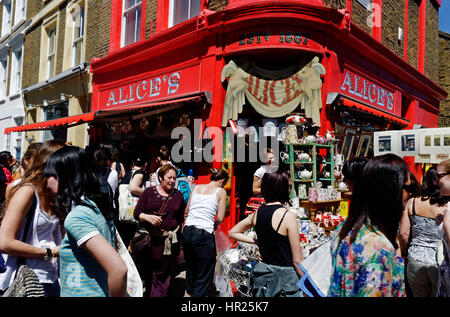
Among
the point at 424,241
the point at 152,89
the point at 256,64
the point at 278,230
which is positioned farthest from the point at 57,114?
the point at 424,241

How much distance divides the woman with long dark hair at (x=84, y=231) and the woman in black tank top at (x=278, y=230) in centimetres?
136

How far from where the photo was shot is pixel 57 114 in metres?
12.8

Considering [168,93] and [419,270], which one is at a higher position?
[168,93]

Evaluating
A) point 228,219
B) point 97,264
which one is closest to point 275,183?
point 97,264

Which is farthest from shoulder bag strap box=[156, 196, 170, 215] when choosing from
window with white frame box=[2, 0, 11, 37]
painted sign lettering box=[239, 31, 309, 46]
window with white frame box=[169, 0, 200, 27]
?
window with white frame box=[2, 0, 11, 37]

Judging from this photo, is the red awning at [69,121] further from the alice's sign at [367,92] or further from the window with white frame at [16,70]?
the window with white frame at [16,70]

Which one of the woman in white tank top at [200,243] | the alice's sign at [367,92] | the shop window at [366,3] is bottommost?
the woman in white tank top at [200,243]

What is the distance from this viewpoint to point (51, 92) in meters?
12.9

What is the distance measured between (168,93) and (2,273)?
6.16m

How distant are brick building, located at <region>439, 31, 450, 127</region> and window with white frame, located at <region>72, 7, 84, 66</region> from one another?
13.9 metres

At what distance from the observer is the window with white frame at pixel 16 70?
1616cm

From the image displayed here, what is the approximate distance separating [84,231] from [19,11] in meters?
19.0

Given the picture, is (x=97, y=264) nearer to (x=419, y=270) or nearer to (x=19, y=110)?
(x=419, y=270)

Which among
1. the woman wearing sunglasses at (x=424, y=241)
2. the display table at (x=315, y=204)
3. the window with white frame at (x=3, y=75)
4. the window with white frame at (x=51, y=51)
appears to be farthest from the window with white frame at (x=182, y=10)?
the window with white frame at (x=3, y=75)
